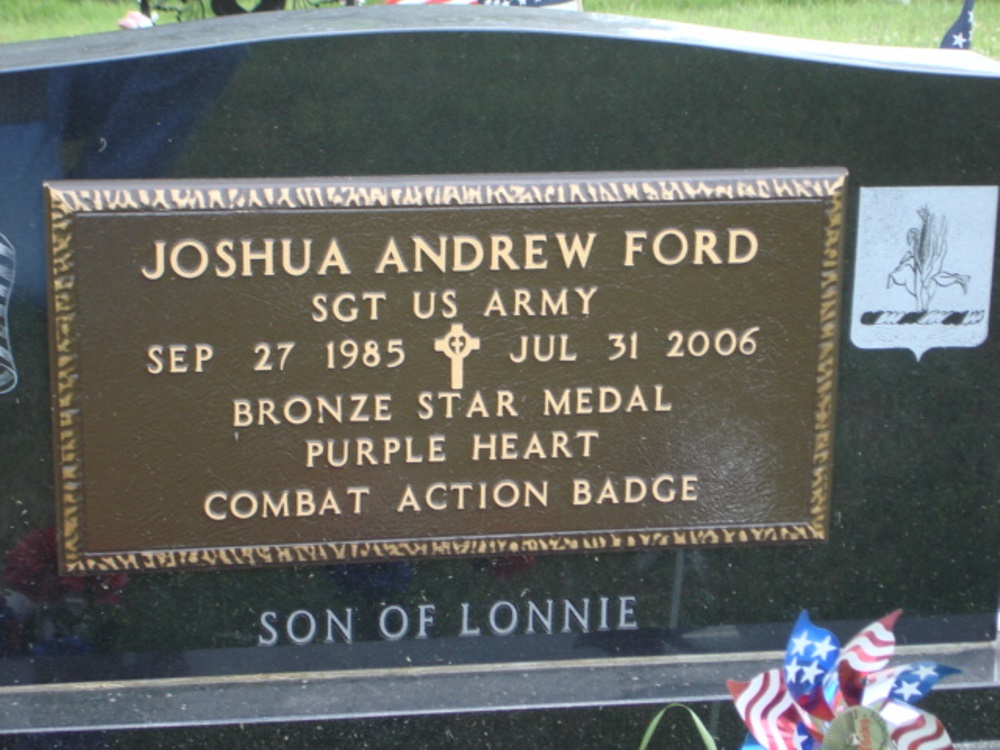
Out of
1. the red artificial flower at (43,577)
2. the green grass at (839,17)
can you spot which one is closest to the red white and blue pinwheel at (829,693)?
the red artificial flower at (43,577)

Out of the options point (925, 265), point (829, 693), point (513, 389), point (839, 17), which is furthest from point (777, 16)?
point (829, 693)

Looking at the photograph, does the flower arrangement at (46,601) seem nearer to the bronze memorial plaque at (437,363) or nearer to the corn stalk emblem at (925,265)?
the bronze memorial plaque at (437,363)

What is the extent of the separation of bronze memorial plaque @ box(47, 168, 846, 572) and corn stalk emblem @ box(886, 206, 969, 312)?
19 cm

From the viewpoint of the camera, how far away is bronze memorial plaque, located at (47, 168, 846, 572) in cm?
337

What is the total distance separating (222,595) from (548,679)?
78 centimetres

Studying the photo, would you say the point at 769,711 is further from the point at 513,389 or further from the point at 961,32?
the point at 961,32

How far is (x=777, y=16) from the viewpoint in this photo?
11875 millimetres

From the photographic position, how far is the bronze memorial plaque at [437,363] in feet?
11.1

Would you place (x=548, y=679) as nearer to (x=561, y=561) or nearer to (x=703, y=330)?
(x=561, y=561)

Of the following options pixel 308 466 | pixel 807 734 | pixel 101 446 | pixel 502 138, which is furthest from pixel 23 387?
pixel 807 734

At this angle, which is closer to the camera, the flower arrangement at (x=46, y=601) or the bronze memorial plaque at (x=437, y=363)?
the bronze memorial plaque at (x=437, y=363)

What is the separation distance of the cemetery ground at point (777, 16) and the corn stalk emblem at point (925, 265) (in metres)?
7.40

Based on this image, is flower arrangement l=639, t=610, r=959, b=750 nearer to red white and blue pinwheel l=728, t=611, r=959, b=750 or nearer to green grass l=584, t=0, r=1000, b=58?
red white and blue pinwheel l=728, t=611, r=959, b=750

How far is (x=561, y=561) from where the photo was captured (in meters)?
3.71
